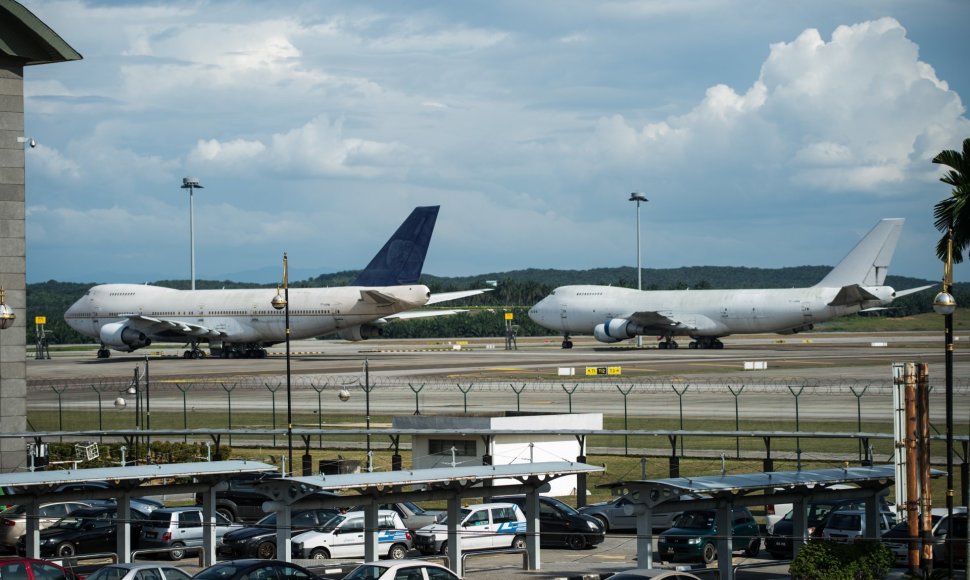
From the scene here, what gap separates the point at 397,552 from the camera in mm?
26641

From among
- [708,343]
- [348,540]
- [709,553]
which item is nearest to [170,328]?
[708,343]

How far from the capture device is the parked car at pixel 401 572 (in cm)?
1912

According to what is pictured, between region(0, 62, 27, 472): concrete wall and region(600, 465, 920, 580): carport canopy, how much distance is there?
60.3 feet

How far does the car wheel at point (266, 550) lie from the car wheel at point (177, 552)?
2067mm

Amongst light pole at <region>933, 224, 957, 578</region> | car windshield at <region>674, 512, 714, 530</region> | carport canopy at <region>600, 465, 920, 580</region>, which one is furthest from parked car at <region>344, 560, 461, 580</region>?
car windshield at <region>674, 512, 714, 530</region>

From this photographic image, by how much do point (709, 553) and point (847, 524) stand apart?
3063mm

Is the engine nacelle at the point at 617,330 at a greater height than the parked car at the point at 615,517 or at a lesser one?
greater

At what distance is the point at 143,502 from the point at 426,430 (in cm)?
922

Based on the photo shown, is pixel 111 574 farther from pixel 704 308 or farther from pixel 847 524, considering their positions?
pixel 704 308

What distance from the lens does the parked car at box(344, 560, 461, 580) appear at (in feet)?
62.7

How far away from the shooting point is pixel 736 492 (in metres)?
21.3

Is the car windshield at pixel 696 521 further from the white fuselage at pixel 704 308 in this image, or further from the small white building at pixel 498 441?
the white fuselage at pixel 704 308

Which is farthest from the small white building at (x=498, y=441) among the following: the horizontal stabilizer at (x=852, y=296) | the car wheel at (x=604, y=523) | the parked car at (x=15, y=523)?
the horizontal stabilizer at (x=852, y=296)

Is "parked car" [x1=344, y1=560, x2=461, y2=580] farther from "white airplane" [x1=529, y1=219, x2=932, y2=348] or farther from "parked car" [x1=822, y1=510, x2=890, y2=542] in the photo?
"white airplane" [x1=529, y1=219, x2=932, y2=348]
